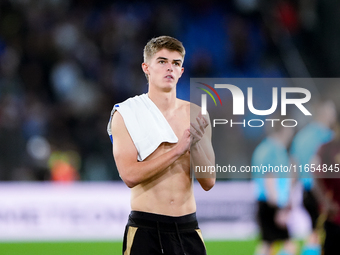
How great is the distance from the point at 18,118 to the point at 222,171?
4.63m

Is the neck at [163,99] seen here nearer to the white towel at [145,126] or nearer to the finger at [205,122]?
the white towel at [145,126]

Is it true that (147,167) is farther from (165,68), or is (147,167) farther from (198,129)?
(165,68)

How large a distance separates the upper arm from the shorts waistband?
33 cm

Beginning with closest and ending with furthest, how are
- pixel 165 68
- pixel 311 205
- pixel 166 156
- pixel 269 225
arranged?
pixel 166 156 → pixel 165 68 → pixel 269 225 → pixel 311 205

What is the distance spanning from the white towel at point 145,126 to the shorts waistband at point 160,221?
1.35 ft

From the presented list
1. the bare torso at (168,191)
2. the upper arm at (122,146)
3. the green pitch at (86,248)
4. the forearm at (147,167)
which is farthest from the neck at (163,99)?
the green pitch at (86,248)

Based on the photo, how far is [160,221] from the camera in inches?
135

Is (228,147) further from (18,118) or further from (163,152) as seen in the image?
(163,152)

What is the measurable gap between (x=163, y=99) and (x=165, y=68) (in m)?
0.26

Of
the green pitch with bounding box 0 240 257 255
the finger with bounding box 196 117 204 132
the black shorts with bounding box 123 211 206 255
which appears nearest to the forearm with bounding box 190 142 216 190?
the finger with bounding box 196 117 204 132

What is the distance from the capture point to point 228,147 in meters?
8.80

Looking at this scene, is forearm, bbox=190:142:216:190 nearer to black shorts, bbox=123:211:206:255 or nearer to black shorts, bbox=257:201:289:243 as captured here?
black shorts, bbox=123:211:206:255

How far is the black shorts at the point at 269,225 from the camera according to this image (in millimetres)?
6762

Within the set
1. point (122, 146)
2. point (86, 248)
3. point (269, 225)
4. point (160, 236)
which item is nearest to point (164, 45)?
point (122, 146)
